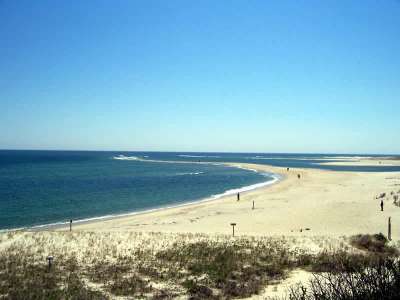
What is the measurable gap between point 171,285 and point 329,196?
36.4 meters

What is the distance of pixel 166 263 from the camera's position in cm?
1691

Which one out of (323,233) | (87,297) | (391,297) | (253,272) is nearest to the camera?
(391,297)

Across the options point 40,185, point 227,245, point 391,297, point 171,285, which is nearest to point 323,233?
point 227,245

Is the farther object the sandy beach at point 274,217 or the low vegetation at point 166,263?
the sandy beach at point 274,217

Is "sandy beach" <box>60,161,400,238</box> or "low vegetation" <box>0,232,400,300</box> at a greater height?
"low vegetation" <box>0,232,400,300</box>

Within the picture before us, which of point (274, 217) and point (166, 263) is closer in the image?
point (166, 263)

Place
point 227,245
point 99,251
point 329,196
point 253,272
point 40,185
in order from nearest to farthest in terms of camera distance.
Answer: point 253,272 < point 99,251 < point 227,245 < point 329,196 < point 40,185

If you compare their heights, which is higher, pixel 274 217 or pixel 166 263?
pixel 166 263

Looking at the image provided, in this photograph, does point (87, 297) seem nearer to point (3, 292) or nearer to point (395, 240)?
point (3, 292)

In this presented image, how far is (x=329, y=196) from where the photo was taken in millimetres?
46125

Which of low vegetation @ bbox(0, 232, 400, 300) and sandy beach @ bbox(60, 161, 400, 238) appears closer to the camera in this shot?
low vegetation @ bbox(0, 232, 400, 300)

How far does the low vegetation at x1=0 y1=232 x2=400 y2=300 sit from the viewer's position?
1329 centimetres

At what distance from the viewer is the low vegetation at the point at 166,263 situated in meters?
13.3

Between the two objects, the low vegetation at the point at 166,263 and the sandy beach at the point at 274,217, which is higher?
the low vegetation at the point at 166,263
